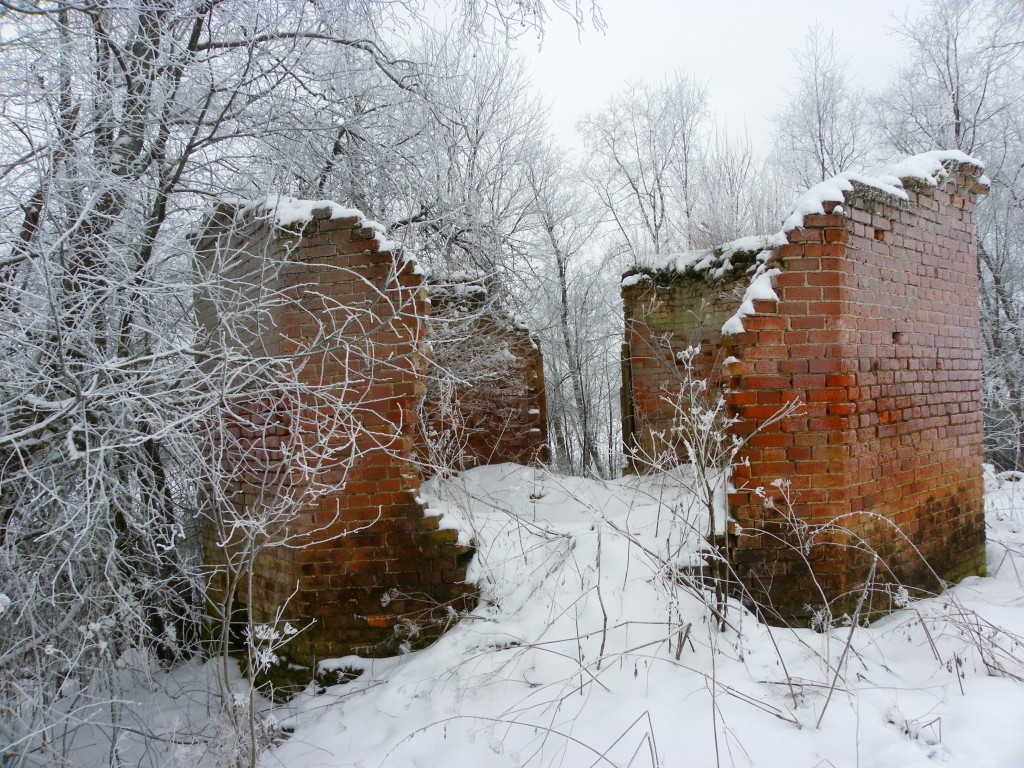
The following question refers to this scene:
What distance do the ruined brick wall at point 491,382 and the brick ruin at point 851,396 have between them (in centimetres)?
473

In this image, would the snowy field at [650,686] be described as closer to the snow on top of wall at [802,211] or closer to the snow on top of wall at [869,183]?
the snow on top of wall at [802,211]

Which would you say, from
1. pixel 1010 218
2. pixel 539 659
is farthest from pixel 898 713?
pixel 1010 218

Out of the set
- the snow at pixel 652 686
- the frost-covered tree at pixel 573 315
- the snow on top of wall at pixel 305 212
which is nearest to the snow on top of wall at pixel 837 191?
the snow at pixel 652 686

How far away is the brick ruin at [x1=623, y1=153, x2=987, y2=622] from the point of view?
11.3 ft

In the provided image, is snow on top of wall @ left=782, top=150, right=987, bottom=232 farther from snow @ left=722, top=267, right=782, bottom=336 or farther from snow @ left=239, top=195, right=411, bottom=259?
snow @ left=239, top=195, right=411, bottom=259

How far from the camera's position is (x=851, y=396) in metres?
3.50

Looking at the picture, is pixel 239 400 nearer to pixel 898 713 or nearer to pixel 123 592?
pixel 123 592

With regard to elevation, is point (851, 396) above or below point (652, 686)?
above

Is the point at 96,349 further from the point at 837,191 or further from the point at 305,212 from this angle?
the point at 837,191

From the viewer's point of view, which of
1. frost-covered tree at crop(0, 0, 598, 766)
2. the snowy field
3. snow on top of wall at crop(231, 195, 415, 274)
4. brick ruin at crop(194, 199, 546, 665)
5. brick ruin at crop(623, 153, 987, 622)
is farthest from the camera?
snow on top of wall at crop(231, 195, 415, 274)

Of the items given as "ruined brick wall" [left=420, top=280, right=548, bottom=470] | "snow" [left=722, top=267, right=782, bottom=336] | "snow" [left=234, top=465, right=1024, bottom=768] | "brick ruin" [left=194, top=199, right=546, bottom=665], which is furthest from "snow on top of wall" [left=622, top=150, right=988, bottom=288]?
"ruined brick wall" [left=420, top=280, right=548, bottom=470]

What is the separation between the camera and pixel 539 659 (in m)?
3.10

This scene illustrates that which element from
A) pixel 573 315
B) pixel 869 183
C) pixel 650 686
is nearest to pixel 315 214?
pixel 650 686

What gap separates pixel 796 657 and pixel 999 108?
1548 centimetres
